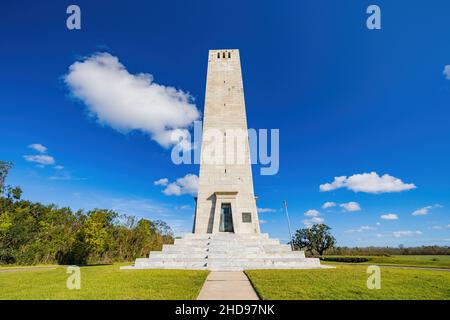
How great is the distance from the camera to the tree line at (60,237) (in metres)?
21.2

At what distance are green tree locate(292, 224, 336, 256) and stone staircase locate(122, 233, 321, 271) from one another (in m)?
27.9

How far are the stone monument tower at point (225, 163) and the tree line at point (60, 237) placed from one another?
10.0 metres

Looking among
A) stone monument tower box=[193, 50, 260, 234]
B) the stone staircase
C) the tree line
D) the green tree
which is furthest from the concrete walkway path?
the green tree

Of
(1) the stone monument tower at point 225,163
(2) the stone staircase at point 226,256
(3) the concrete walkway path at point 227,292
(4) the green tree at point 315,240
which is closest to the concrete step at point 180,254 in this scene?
(2) the stone staircase at point 226,256

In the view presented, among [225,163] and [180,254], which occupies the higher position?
[225,163]

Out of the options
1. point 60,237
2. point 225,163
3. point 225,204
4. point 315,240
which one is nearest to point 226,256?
point 225,204

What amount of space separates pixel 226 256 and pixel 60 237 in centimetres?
1959

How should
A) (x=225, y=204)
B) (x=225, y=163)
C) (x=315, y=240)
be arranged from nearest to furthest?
(x=225, y=204) < (x=225, y=163) < (x=315, y=240)

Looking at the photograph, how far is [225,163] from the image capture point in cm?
2088

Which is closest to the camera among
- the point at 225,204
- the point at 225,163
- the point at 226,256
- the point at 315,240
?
the point at 226,256

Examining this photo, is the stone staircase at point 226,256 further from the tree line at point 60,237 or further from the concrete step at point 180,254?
the tree line at point 60,237

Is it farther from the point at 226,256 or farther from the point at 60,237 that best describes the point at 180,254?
the point at 60,237

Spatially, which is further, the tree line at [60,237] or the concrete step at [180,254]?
the tree line at [60,237]
